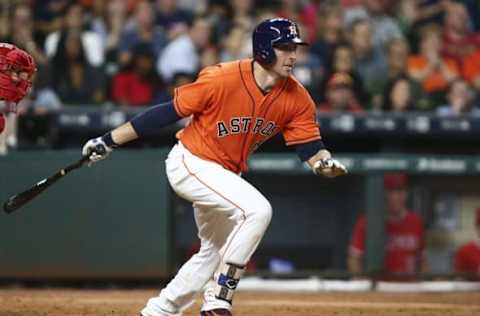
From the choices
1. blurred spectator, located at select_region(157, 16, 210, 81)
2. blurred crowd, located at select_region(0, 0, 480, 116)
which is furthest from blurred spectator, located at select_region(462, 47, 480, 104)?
blurred spectator, located at select_region(157, 16, 210, 81)

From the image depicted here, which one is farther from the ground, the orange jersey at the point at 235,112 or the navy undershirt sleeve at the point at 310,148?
the orange jersey at the point at 235,112

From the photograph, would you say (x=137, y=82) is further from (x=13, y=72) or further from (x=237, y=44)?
(x=13, y=72)

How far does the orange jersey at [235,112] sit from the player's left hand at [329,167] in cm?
19

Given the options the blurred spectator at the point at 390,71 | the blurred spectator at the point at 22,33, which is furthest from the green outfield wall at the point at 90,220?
the blurred spectator at the point at 390,71

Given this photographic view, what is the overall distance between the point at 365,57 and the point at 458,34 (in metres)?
1.39

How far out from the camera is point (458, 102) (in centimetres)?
1048

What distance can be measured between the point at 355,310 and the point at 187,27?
461cm

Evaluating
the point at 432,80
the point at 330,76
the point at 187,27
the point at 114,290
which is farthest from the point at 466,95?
the point at 114,290

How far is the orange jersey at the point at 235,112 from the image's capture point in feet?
20.4

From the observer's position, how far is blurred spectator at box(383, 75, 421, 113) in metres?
10.3

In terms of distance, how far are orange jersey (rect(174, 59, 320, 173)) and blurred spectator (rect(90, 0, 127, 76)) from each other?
15.5 ft

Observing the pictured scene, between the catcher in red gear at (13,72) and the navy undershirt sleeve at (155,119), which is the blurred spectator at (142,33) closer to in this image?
the catcher in red gear at (13,72)

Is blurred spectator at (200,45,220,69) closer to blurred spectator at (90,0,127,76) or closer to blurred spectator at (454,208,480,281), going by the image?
blurred spectator at (90,0,127,76)

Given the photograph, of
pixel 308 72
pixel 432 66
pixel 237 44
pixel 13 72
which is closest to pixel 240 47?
pixel 237 44
